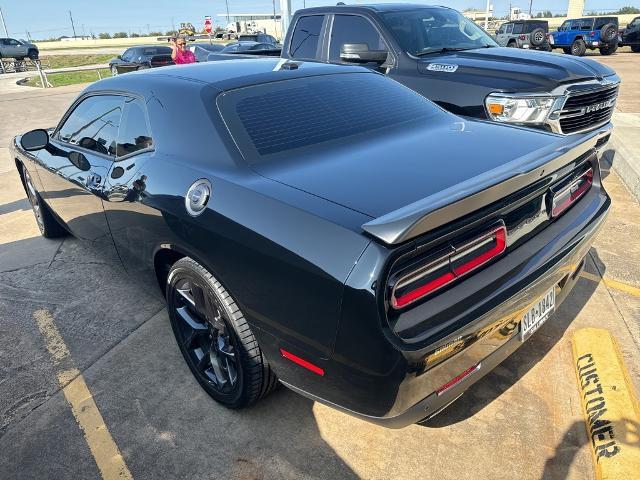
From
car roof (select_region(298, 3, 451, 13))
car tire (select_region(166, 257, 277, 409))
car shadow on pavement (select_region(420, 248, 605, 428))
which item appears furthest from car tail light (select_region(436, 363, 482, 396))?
car roof (select_region(298, 3, 451, 13))

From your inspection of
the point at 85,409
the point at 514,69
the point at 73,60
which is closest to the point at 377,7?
the point at 514,69

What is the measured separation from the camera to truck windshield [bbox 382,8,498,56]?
17.7 ft

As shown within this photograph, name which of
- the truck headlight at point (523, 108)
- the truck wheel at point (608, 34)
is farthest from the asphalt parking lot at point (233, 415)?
the truck wheel at point (608, 34)

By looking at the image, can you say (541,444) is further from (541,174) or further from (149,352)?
(149,352)

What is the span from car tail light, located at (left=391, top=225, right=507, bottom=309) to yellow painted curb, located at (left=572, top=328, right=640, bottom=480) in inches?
40.6

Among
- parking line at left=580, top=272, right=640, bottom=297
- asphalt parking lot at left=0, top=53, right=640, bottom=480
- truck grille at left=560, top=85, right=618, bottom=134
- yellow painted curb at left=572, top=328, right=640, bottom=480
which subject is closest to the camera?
yellow painted curb at left=572, top=328, right=640, bottom=480

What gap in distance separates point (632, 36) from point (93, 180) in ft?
90.6

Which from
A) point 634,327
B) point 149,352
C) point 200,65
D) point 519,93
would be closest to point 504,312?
point 634,327

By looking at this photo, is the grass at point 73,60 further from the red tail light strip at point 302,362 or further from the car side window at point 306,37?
the red tail light strip at point 302,362

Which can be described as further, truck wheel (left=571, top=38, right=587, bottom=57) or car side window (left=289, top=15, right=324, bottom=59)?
truck wheel (left=571, top=38, right=587, bottom=57)

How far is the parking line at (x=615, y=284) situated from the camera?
11.6 feet

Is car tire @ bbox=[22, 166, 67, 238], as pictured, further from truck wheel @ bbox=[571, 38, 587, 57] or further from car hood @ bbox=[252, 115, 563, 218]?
truck wheel @ bbox=[571, 38, 587, 57]

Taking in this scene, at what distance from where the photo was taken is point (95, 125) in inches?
134

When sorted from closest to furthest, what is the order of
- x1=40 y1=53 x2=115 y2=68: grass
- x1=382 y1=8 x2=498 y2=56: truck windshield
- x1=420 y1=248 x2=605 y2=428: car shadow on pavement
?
x1=420 y1=248 x2=605 y2=428: car shadow on pavement
x1=382 y1=8 x2=498 y2=56: truck windshield
x1=40 y1=53 x2=115 y2=68: grass
